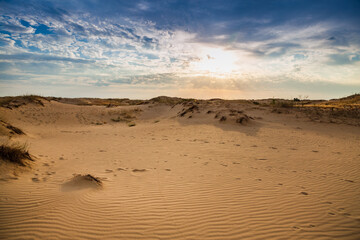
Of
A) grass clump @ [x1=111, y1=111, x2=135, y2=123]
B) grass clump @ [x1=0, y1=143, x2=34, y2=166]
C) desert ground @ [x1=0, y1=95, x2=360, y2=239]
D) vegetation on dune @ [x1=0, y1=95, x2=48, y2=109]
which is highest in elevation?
vegetation on dune @ [x1=0, y1=95, x2=48, y2=109]

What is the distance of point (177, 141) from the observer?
35.0ft

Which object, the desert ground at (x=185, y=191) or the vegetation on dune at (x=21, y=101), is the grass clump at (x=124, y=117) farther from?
the desert ground at (x=185, y=191)

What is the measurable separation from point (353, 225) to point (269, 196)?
4.67 feet

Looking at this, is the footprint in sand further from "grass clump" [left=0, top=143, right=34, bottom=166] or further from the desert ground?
"grass clump" [left=0, top=143, right=34, bottom=166]

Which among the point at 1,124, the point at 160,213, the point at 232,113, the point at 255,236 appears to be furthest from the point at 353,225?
the point at 1,124

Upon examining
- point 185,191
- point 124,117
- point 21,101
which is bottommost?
point 185,191

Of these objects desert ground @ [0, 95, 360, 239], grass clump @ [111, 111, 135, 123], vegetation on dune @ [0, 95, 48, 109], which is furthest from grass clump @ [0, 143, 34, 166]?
vegetation on dune @ [0, 95, 48, 109]

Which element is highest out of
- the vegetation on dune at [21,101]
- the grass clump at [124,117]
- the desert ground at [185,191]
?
the vegetation on dune at [21,101]

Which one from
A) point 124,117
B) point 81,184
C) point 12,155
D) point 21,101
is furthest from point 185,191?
point 21,101

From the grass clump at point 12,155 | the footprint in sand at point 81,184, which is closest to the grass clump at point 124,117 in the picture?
the grass clump at point 12,155

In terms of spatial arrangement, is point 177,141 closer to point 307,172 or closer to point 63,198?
point 307,172

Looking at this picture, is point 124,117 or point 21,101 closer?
point 21,101

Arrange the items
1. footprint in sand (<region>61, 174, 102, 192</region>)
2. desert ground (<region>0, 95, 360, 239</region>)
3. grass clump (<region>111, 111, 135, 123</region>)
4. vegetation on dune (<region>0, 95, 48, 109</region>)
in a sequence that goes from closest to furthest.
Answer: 1. desert ground (<region>0, 95, 360, 239</region>)
2. footprint in sand (<region>61, 174, 102, 192</region>)
3. vegetation on dune (<region>0, 95, 48, 109</region>)
4. grass clump (<region>111, 111, 135, 123</region>)

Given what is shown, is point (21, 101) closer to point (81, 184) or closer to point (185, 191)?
point (81, 184)
